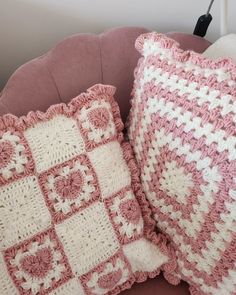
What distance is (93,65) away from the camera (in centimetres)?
86

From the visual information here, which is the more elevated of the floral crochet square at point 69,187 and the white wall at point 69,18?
the white wall at point 69,18

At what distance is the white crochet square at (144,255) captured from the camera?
0.82 meters

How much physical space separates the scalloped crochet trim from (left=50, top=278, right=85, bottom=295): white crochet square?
0.49m

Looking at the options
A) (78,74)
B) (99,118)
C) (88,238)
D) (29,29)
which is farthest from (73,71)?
(88,238)

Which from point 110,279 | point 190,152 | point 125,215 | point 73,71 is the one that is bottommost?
point 110,279

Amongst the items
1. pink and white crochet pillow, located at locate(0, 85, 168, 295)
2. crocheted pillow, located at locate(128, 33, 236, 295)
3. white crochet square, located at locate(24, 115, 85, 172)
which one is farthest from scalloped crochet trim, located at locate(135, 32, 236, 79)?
white crochet square, located at locate(24, 115, 85, 172)

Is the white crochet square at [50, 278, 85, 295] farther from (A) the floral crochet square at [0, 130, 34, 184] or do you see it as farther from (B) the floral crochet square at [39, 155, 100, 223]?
(A) the floral crochet square at [0, 130, 34, 184]

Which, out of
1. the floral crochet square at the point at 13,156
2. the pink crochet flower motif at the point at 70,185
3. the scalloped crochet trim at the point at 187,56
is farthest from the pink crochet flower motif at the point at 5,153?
the scalloped crochet trim at the point at 187,56

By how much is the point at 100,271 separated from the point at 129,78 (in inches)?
17.2

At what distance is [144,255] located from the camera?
829mm

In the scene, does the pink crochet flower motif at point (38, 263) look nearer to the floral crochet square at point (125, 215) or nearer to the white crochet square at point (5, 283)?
the white crochet square at point (5, 283)

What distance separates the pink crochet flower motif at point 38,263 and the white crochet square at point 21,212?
0.04 meters

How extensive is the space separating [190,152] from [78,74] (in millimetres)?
Answer: 300

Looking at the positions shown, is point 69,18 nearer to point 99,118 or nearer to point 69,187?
point 99,118
